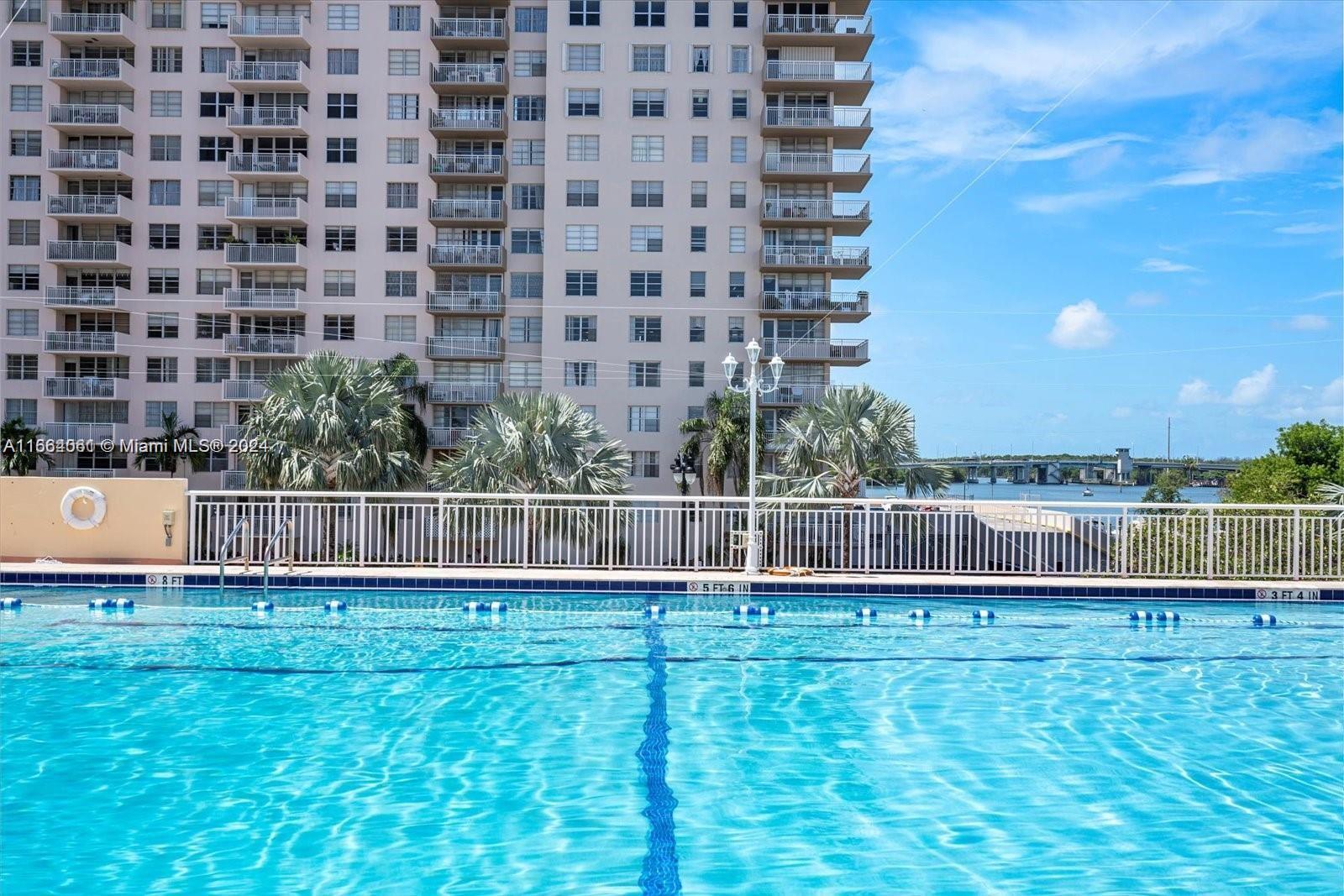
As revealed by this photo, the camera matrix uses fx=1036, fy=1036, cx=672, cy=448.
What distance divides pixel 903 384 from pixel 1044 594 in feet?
40.5

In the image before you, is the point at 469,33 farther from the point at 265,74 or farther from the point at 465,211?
the point at 265,74

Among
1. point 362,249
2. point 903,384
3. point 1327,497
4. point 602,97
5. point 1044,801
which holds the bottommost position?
point 1044,801

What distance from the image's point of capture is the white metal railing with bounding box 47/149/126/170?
141 feet

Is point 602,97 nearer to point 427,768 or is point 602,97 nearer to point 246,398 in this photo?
point 246,398

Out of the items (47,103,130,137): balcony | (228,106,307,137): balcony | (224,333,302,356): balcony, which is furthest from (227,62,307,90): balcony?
(224,333,302,356): balcony

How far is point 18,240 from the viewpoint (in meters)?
43.9

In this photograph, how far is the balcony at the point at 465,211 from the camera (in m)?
43.1

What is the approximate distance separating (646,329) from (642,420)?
385 centimetres

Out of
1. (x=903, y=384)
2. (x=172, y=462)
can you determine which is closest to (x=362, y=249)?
(x=172, y=462)

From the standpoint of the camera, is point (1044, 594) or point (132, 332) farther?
point (132, 332)

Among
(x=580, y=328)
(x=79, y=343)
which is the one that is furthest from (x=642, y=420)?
(x=79, y=343)

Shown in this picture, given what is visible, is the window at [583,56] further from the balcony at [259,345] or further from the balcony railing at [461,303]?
the balcony at [259,345]

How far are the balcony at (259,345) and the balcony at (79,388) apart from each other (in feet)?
16.8

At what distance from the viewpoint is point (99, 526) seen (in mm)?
16000
